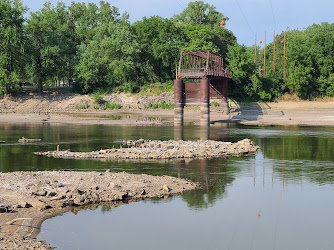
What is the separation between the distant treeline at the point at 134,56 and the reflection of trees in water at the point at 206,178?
229ft

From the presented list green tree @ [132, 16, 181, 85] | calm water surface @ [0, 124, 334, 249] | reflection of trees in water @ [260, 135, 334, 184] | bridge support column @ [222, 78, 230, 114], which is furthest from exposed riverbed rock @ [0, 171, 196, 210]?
green tree @ [132, 16, 181, 85]

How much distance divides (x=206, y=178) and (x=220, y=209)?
7.67 metres

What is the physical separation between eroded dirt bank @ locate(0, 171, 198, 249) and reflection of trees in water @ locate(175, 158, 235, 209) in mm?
1203

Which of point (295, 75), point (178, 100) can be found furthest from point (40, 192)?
point (295, 75)

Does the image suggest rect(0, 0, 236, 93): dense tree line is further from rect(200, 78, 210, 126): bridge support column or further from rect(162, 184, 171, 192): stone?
rect(162, 184, 171, 192): stone

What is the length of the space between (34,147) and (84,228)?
30.0 metres

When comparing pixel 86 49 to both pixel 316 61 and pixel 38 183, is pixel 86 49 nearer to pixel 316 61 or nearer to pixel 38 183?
pixel 316 61

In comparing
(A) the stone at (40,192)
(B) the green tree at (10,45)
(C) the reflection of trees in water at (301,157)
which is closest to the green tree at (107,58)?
(B) the green tree at (10,45)

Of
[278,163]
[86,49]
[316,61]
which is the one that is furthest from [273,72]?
[278,163]

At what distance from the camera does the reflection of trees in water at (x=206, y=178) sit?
29.3 meters

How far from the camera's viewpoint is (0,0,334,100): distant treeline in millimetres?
109188

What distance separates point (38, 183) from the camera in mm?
29391

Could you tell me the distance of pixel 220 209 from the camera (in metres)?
27.7

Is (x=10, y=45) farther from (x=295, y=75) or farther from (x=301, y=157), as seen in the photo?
(x=301, y=157)
